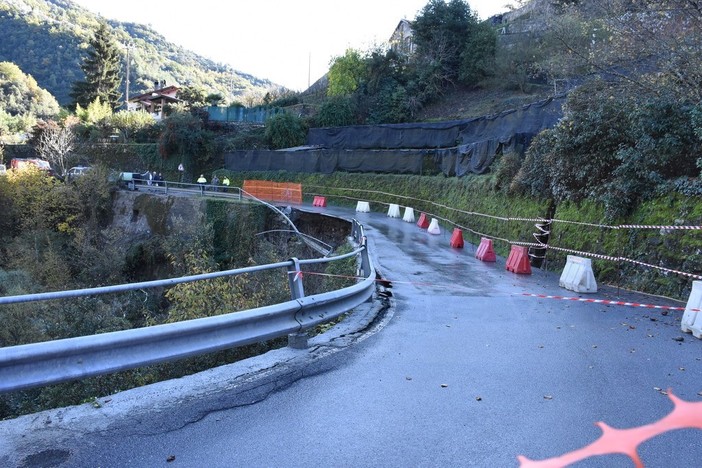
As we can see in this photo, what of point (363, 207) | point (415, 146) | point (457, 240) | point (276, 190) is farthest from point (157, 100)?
point (457, 240)

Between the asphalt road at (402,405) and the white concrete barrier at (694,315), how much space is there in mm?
175

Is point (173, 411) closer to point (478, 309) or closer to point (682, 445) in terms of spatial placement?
point (682, 445)

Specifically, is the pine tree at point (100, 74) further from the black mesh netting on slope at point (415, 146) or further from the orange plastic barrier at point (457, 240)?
the orange plastic barrier at point (457, 240)

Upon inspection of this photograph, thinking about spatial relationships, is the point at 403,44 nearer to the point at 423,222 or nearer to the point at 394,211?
the point at 394,211

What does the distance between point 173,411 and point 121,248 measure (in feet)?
101

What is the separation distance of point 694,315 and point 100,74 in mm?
82743

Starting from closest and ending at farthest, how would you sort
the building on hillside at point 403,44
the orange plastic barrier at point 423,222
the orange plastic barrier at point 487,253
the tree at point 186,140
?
the orange plastic barrier at point 487,253 → the orange plastic barrier at point 423,222 → the tree at point 186,140 → the building on hillside at point 403,44

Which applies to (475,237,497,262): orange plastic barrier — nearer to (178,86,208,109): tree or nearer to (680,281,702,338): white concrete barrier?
(680,281,702,338): white concrete barrier

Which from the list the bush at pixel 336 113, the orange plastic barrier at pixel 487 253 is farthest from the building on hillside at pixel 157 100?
the orange plastic barrier at pixel 487 253

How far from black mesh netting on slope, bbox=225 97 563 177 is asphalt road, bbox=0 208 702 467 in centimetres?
1394

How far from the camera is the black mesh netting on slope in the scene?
66.1 feet

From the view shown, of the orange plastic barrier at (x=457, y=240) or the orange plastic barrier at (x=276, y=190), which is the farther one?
the orange plastic barrier at (x=276, y=190)

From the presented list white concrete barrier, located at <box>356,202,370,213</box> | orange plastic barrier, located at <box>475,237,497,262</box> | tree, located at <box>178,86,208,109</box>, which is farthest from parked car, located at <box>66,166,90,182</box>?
orange plastic barrier, located at <box>475,237,497,262</box>

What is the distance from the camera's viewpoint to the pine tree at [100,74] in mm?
74562
